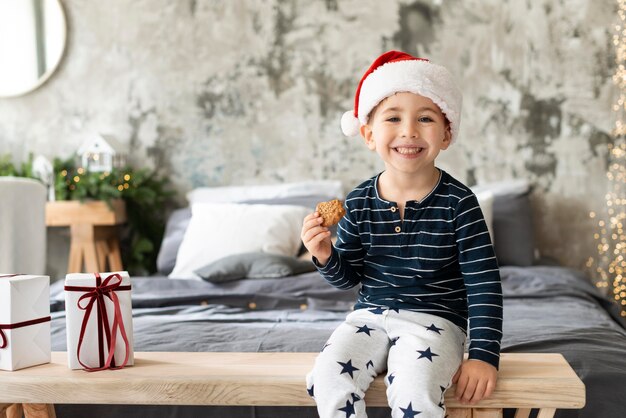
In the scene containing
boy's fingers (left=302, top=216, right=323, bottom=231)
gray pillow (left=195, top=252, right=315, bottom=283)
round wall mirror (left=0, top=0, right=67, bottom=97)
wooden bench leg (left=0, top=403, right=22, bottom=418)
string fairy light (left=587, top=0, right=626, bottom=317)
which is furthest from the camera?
round wall mirror (left=0, top=0, right=67, bottom=97)

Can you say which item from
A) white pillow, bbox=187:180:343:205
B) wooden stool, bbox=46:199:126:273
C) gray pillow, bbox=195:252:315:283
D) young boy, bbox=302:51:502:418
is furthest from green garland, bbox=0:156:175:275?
young boy, bbox=302:51:502:418

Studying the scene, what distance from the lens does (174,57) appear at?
3.79 m

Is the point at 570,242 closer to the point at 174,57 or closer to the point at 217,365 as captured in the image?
the point at 174,57

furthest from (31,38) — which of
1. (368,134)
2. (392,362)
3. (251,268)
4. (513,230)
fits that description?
(392,362)

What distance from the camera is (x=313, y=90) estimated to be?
147 inches

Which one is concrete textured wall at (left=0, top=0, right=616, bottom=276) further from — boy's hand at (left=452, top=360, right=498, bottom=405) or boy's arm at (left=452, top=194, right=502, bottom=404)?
boy's hand at (left=452, top=360, right=498, bottom=405)

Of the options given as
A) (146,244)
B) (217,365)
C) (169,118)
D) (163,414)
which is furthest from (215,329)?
(169,118)

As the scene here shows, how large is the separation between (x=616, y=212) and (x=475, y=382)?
102 inches

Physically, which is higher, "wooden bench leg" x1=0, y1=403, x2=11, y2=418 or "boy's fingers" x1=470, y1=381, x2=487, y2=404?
"boy's fingers" x1=470, y1=381, x2=487, y2=404

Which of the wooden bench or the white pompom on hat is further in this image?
the white pompom on hat

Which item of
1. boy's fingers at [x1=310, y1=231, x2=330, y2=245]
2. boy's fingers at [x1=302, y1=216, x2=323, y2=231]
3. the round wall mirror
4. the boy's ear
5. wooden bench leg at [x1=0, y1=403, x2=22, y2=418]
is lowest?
wooden bench leg at [x1=0, y1=403, x2=22, y2=418]

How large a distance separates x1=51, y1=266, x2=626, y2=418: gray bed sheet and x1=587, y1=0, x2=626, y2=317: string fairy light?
721 mm

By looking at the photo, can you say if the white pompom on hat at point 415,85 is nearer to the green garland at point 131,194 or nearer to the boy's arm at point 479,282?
the boy's arm at point 479,282

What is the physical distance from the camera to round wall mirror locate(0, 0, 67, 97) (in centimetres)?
380
